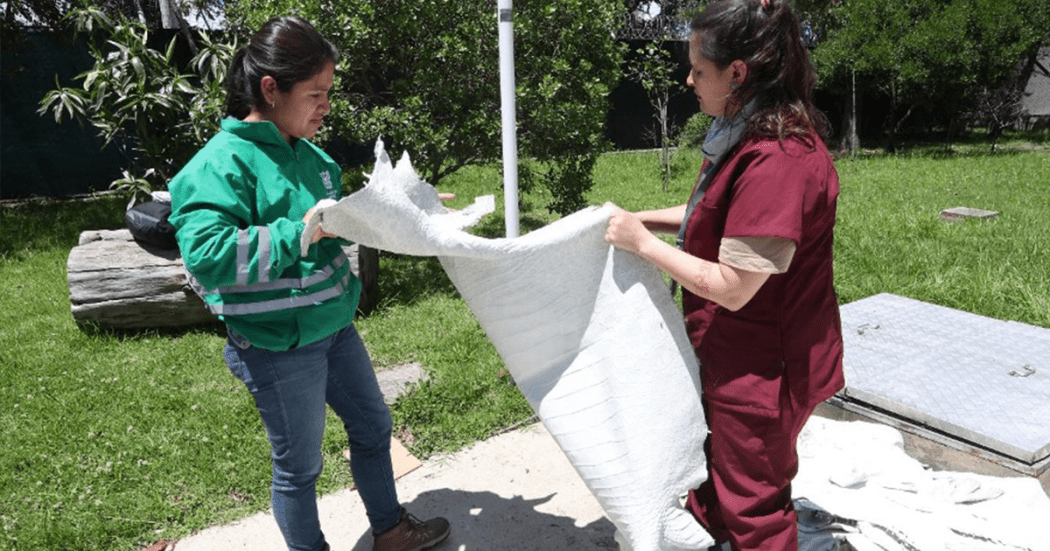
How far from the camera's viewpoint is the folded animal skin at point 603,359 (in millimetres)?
1808

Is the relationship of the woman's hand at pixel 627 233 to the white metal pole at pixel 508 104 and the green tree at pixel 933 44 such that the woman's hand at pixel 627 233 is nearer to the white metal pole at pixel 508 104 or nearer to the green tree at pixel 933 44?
the white metal pole at pixel 508 104

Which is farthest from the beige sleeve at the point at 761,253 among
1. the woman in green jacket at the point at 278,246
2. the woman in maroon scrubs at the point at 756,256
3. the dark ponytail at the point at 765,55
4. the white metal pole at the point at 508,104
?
the white metal pole at the point at 508,104

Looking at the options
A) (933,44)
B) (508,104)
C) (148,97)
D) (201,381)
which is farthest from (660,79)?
(201,381)

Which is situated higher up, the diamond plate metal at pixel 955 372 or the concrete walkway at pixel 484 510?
the diamond plate metal at pixel 955 372

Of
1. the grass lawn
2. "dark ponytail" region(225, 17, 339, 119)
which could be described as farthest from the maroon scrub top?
the grass lawn

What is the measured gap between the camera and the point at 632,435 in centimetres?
182

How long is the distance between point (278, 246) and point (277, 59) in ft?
1.59

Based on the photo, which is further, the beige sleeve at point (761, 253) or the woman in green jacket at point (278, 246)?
the woman in green jacket at point (278, 246)

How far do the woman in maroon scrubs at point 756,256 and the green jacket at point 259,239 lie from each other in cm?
80

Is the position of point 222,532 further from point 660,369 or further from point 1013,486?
point 1013,486

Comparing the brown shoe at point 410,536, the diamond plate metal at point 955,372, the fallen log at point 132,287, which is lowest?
the brown shoe at point 410,536

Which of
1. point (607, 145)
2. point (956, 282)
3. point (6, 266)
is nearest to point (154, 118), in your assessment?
point (6, 266)

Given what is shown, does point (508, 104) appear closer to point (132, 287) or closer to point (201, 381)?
point (201, 381)

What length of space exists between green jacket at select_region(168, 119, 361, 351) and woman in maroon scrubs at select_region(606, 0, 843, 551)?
80cm
